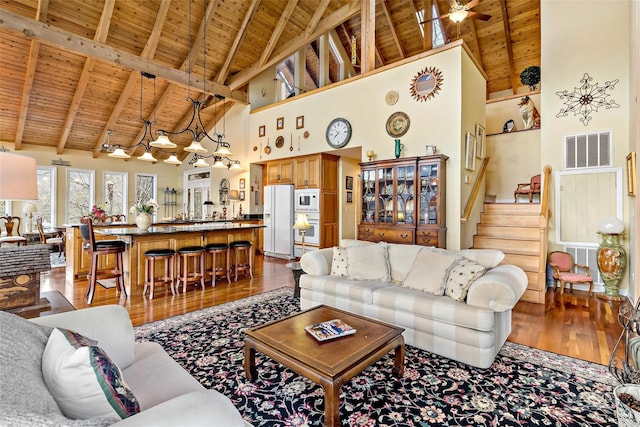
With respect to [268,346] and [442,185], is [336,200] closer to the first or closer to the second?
[442,185]

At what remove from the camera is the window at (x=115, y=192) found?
31.2 feet

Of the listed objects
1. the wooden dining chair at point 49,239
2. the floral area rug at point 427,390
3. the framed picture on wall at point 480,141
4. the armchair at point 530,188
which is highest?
the framed picture on wall at point 480,141

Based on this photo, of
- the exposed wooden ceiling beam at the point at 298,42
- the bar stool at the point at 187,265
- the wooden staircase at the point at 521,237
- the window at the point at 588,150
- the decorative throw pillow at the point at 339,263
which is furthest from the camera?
the exposed wooden ceiling beam at the point at 298,42

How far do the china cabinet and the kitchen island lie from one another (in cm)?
225

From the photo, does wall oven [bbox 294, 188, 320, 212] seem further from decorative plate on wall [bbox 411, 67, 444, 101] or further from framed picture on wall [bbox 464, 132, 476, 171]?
framed picture on wall [bbox 464, 132, 476, 171]

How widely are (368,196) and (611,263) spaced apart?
3595 mm

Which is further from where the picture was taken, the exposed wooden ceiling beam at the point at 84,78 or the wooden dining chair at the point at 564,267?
the exposed wooden ceiling beam at the point at 84,78

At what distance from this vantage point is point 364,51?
597 cm

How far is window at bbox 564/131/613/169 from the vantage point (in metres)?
4.61

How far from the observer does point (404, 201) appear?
16.2ft

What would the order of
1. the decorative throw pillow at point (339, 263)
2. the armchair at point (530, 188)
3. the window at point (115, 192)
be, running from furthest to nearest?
the window at point (115, 192) < the armchair at point (530, 188) < the decorative throw pillow at point (339, 263)

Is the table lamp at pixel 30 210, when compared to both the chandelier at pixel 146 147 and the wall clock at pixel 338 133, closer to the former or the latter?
the chandelier at pixel 146 147

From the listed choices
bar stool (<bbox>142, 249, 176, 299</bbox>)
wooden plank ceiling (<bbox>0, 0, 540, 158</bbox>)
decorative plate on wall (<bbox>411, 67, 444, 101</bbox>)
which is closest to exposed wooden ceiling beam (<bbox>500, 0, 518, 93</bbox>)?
wooden plank ceiling (<bbox>0, 0, 540, 158</bbox>)

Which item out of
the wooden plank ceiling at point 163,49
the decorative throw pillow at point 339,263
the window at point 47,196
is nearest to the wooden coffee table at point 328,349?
the decorative throw pillow at point 339,263
